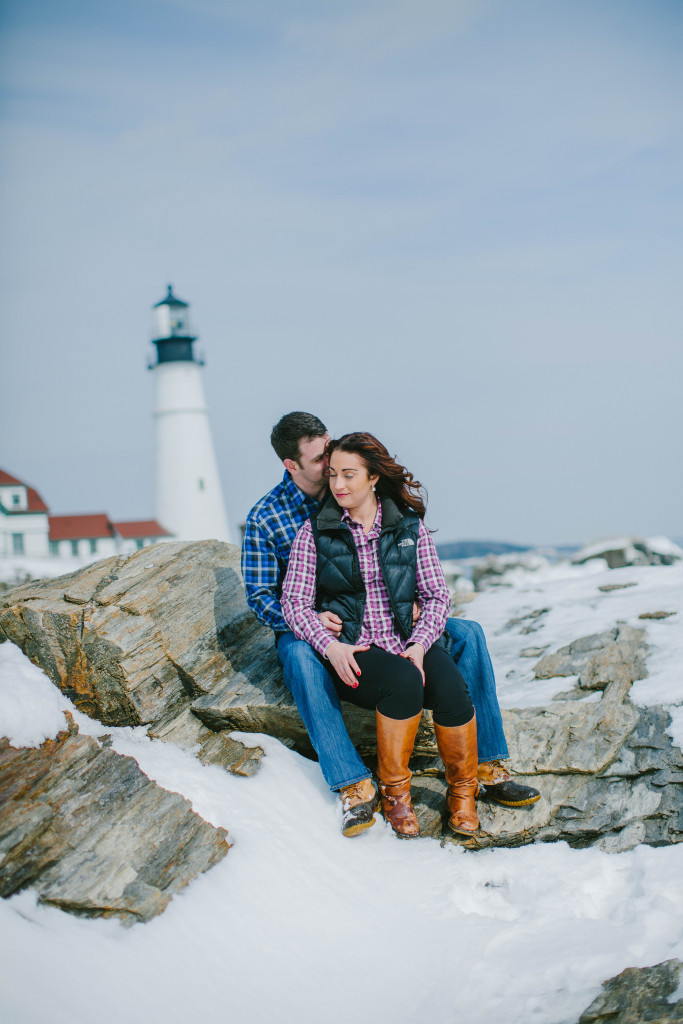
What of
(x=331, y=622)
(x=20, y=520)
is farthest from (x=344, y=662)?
(x=20, y=520)

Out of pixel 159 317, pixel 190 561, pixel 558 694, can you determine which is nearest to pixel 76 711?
pixel 190 561

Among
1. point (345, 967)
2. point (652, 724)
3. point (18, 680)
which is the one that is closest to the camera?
point (345, 967)

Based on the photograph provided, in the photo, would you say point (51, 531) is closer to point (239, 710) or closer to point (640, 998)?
point (239, 710)

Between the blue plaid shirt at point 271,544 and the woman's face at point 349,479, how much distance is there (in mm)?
606

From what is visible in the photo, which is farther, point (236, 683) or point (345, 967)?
point (236, 683)

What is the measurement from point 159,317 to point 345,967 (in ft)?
148

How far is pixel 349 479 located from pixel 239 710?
194cm

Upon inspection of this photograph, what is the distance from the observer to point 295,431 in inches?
237

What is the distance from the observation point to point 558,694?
24.1ft

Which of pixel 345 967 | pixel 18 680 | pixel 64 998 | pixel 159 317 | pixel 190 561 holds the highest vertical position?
pixel 159 317

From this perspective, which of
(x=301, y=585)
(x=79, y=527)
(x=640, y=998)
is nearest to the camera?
(x=640, y=998)

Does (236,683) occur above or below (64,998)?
above

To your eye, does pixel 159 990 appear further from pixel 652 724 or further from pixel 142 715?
pixel 652 724

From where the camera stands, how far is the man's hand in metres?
5.61
